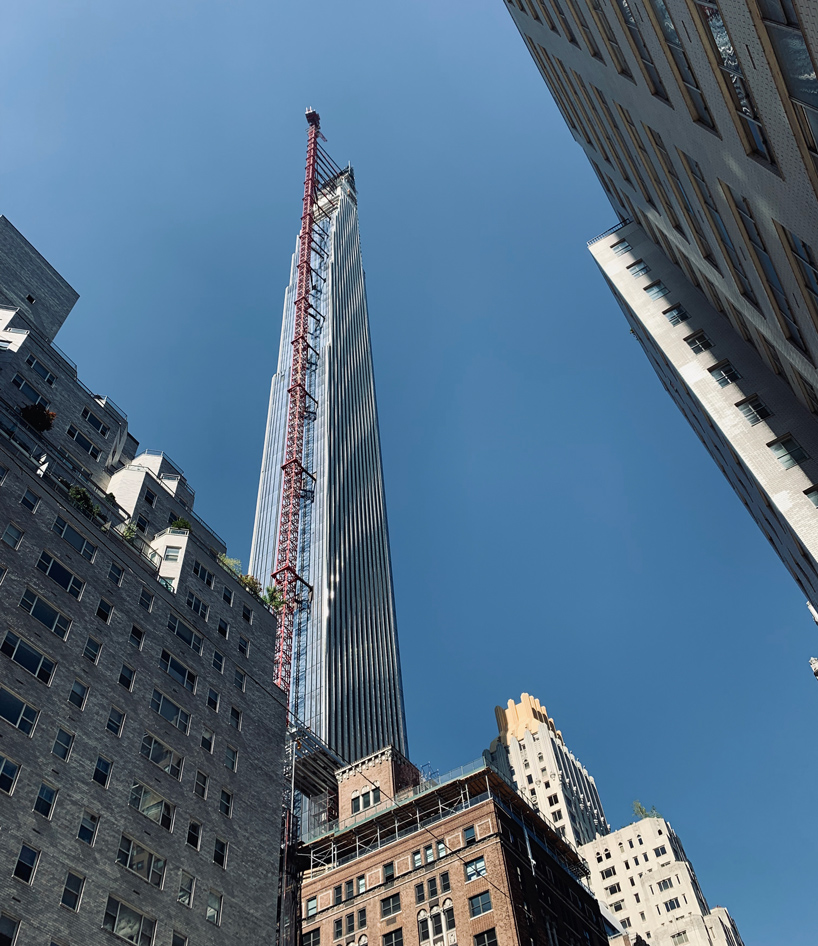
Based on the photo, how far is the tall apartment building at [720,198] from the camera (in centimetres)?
2916

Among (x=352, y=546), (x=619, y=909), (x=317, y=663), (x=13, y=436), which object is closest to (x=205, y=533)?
(x=13, y=436)

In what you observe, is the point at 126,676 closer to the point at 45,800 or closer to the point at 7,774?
the point at 45,800

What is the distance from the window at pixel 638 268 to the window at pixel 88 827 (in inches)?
2264

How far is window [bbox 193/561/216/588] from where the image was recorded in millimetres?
58875

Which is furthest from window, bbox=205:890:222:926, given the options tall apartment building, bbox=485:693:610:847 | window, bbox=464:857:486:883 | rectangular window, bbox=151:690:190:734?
tall apartment building, bbox=485:693:610:847

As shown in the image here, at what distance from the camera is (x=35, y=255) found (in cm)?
7400

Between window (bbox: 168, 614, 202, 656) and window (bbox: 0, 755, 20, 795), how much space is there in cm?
1573

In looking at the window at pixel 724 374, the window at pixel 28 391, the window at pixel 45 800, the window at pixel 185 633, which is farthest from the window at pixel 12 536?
the window at pixel 724 374

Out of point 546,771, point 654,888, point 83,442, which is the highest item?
point 546,771

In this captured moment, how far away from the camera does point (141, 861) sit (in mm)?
41500

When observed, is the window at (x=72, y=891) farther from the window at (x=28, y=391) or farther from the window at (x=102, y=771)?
the window at (x=28, y=391)

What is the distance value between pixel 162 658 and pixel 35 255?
41.8m

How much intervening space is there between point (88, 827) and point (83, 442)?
94.6 feet

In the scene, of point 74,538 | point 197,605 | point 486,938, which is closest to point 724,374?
point 197,605
